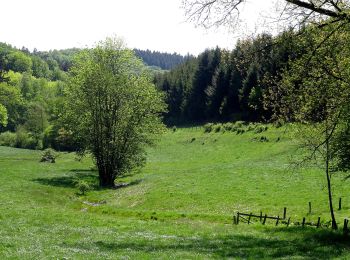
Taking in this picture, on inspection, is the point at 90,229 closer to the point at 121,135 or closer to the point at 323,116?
the point at 323,116

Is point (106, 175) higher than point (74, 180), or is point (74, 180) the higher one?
point (106, 175)

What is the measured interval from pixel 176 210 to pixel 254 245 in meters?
18.9

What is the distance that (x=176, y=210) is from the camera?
137 ft

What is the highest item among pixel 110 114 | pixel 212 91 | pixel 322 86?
pixel 212 91

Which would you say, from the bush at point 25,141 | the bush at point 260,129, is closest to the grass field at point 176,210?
the bush at point 260,129

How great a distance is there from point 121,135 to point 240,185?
19.3 meters

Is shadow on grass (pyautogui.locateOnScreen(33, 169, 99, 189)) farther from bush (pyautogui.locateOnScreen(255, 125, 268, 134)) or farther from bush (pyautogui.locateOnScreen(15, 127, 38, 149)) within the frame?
bush (pyautogui.locateOnScreen(15, 127, 38, 149))

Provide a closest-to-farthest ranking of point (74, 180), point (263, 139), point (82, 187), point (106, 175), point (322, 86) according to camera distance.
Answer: point (322, 86), point (82, 187), point (106, 175), point (74, 180), point (263, 139)

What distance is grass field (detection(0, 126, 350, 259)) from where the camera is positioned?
2134 centimetres

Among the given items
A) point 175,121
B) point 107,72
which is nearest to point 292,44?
A: point 107,72

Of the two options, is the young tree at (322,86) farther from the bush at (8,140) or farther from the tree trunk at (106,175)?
the bush at (8,140)

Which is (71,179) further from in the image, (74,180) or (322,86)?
(322,86)

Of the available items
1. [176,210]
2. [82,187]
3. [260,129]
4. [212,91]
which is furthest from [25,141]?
[176,210]

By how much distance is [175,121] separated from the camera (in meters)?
168
